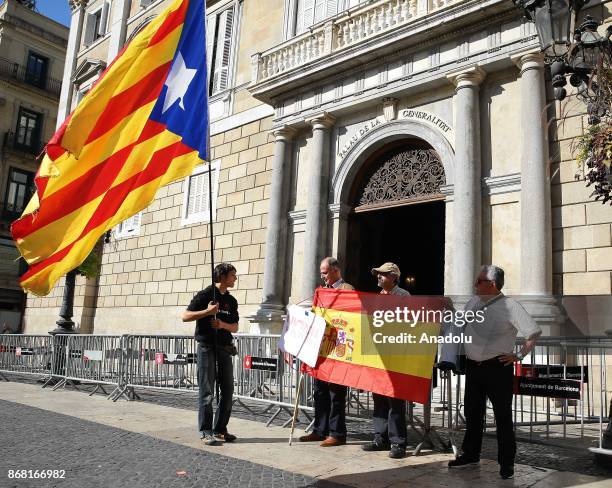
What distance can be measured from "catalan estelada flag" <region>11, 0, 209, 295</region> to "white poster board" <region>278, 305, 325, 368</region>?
1.91 m

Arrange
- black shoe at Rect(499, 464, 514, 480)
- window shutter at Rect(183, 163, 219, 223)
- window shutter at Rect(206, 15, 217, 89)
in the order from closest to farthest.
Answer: black shoe at Rect(499, 464, 514, 480) → window shutter at Rect(183, 163, 219, 223) → window shutter at Rect(206, 15, 217, 89)

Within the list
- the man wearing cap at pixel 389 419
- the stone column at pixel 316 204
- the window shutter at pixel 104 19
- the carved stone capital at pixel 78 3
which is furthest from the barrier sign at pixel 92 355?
the carved stone capital at pixel 78 3

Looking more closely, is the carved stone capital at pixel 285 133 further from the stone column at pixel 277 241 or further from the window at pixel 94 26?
the window at pixel 94 26

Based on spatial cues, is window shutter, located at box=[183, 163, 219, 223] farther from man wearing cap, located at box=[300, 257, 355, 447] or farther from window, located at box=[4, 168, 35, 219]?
window, located at box=[4, 168, 35, 219]

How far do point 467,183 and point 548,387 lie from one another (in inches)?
209

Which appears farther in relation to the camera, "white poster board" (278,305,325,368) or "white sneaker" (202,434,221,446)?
"white poster board" (278,305,325,368)

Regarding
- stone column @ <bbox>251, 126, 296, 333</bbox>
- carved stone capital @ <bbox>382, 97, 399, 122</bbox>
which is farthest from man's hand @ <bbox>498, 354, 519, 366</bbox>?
stone column @ <bbox>251, 126, 296, 333</bbox>

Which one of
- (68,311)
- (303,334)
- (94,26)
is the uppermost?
(94,26)

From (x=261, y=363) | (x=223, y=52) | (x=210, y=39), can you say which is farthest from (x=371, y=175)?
(x=210, y=39)

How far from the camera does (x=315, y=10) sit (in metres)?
→ 14.2

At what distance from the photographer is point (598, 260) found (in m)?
8.65

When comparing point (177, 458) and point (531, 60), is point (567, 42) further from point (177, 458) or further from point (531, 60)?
point (177, 458)

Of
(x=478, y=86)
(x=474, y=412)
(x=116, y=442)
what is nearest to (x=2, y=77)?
(x=478, y=86)

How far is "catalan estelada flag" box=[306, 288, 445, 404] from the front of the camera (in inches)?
202
